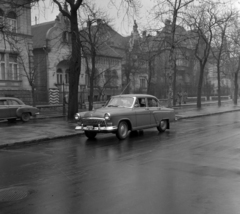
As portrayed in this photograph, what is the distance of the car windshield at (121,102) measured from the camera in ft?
38.7

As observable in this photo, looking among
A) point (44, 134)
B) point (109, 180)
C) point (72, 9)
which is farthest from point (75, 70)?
point (109, 180)

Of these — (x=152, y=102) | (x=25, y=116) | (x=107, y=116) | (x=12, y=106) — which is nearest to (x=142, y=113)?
(x=152, y=102)

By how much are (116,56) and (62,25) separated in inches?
397

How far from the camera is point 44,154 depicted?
875 cm

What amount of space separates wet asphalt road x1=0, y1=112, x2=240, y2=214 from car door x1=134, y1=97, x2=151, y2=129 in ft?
6.72

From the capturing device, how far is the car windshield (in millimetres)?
11785

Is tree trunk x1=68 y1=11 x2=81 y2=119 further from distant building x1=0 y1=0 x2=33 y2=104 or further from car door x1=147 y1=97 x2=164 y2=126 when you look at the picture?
distant building x1=0 y1=0 x2=33 y2=104

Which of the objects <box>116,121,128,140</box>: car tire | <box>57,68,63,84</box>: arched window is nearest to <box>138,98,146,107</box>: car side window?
<box>116,121,128,140</box>: car tire

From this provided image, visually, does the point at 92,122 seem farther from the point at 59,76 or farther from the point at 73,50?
the point at 59,76

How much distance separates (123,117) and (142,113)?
3.72ft

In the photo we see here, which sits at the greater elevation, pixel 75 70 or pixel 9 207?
pixel 75 70

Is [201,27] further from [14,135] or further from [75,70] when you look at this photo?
[14,135]

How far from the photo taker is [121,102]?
11.9m

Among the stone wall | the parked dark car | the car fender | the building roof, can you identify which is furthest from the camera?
the building roof
